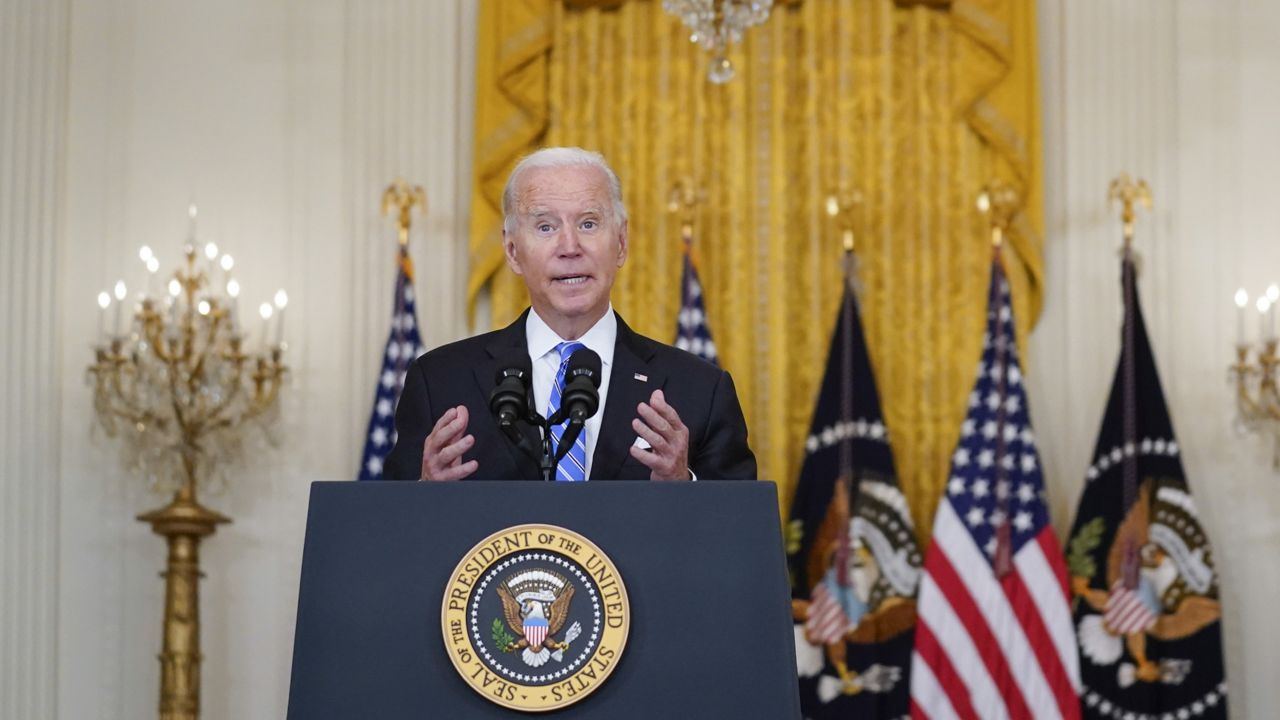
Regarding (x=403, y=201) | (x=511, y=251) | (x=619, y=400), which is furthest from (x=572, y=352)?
(x=403, y=201)

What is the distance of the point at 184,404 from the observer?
7660 mm

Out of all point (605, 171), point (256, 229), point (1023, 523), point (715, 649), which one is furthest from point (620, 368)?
point (256, 229)

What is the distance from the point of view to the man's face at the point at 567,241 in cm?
338

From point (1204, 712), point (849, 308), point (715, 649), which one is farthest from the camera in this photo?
point (849, 308)

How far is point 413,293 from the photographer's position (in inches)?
320

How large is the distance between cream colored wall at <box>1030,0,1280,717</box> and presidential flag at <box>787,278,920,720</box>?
0.90 meters

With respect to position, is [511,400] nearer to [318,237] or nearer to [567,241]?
[567,241]

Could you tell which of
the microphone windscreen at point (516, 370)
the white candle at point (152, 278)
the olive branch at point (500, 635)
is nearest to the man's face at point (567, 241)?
the microphone windscreen at point (516, 370)

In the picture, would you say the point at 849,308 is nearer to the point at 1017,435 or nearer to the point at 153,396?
the point at 1017,435

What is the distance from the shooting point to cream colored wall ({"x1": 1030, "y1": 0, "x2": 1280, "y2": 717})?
8039 mm

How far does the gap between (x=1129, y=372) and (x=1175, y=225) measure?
0.89m

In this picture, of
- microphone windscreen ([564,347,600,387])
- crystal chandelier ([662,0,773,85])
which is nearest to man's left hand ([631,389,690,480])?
microphone windscreen ([564,347,600,387])

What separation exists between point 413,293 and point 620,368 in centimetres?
489

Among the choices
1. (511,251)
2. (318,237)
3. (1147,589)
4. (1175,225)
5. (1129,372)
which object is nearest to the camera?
(511,251)
